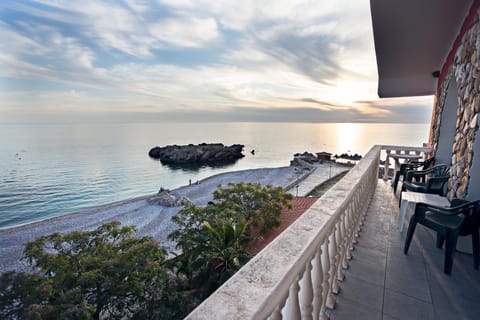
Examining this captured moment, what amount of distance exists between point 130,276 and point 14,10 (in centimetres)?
3112

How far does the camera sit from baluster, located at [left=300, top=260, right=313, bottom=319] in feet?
3.10

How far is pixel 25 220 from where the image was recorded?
17281 mm

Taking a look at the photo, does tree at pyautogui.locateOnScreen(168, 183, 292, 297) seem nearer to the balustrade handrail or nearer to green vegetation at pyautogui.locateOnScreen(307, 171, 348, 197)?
the balustrade handrail

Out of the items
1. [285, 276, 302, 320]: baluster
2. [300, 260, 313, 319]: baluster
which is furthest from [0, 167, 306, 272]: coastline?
[285, 276, 302, 320]: baluster

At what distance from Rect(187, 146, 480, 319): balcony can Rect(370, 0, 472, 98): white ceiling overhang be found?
2026 mm

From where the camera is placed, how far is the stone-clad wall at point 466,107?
2.58m

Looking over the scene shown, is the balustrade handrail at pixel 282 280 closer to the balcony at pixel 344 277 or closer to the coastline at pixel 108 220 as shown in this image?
the balcony at pixel 344 277

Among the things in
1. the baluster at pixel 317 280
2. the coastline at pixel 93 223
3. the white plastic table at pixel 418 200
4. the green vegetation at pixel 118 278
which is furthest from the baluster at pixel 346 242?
the coastline at pixel 93 223

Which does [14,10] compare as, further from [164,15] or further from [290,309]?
[290,309]

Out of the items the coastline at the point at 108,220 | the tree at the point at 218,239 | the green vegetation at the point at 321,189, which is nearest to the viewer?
the tree at the point at 218,239

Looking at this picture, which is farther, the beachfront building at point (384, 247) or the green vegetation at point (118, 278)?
the green vegetation at point (118, 278)

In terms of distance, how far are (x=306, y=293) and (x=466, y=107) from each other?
3.48m

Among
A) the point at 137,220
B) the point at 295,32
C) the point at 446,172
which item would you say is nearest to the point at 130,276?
the point at 446,172

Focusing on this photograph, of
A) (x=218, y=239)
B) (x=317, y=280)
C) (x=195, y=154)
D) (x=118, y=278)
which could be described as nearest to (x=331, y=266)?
(x=317, y=280)
